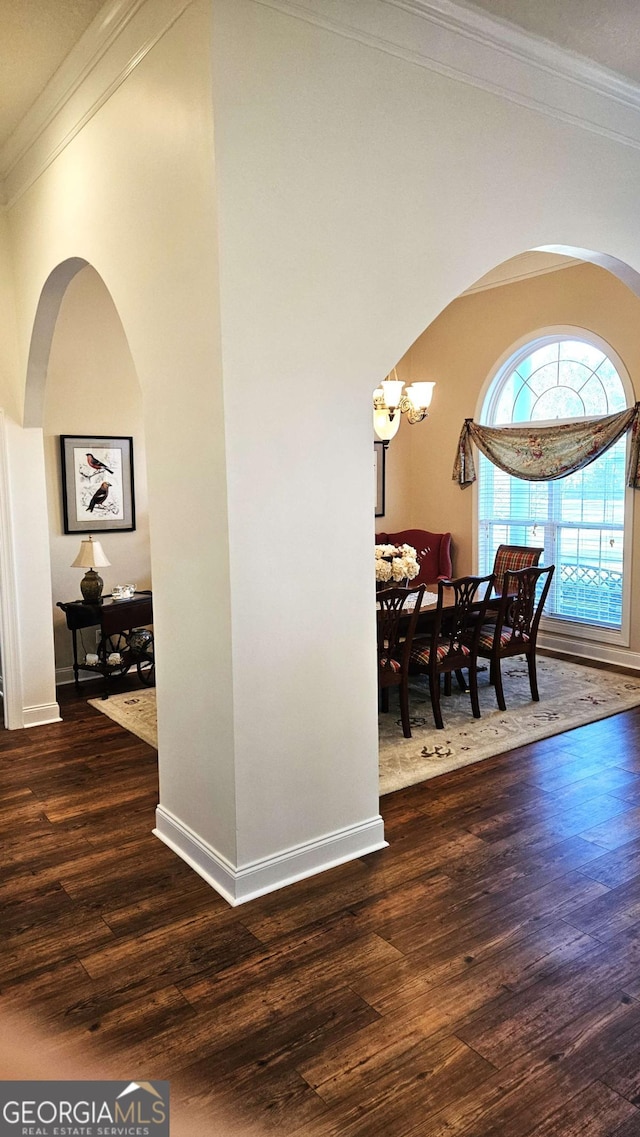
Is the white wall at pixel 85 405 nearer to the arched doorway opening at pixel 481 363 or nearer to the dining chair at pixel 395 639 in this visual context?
the dining chair at pixel 395 639

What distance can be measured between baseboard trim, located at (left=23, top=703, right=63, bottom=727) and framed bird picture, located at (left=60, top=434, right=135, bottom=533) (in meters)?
1.39

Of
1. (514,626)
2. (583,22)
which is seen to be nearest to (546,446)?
(514,626)

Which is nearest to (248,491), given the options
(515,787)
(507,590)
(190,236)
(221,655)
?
(221,655)

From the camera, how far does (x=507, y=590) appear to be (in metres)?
4.56

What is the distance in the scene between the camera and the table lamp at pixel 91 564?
5.07 meters

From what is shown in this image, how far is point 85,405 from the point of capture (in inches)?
215

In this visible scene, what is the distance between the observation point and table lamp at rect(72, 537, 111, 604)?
200 inches

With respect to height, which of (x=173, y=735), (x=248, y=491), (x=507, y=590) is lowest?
(x=173, y=735)

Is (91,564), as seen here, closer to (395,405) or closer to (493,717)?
(395,405)

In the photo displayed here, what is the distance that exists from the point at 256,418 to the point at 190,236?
25.2 inches

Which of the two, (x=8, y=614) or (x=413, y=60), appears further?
(x=8, y=614)

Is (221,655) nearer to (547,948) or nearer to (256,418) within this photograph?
(256,418)

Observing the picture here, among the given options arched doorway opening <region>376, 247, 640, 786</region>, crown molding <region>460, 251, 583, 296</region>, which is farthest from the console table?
crown molding <region>460, 251, 583, 296</region>

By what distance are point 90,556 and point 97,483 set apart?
2.39ft
